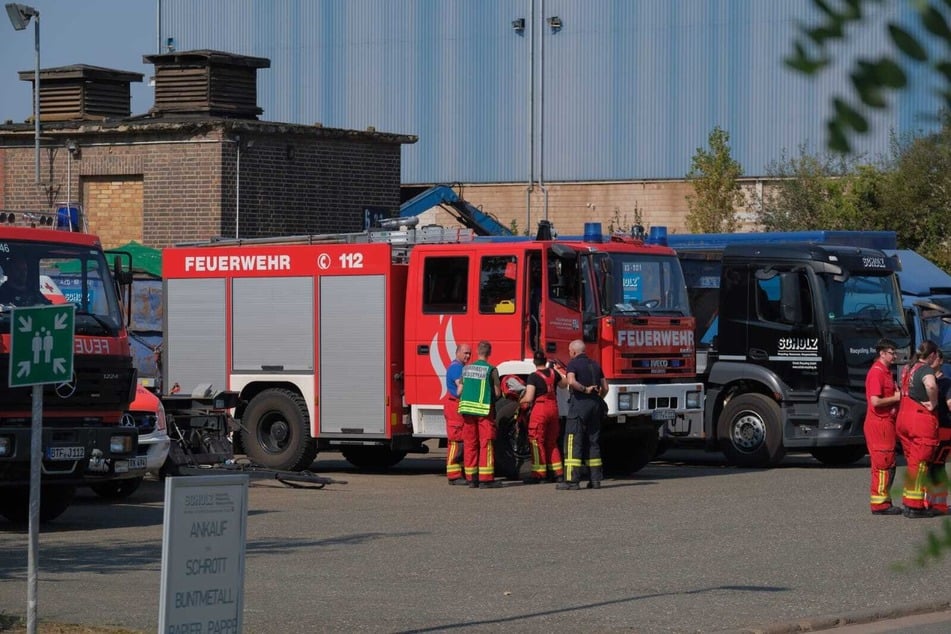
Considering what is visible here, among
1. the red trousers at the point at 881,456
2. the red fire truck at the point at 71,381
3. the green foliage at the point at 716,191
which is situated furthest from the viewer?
the green foliage at the point at 716,191

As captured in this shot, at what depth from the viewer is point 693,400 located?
19.6 metres

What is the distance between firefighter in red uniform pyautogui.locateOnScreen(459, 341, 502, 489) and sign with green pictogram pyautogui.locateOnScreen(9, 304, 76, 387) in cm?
871

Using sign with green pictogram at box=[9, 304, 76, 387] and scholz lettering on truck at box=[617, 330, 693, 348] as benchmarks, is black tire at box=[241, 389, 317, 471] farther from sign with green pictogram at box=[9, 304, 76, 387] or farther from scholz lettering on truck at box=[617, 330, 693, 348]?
sign with green pictogram at box=[9, 304, 76, 387]

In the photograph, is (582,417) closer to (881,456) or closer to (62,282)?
(881,456)

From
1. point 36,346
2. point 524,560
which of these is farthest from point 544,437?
point 36,346

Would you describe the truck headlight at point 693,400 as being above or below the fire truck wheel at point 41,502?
above

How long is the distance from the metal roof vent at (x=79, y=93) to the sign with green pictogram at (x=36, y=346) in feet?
73.8

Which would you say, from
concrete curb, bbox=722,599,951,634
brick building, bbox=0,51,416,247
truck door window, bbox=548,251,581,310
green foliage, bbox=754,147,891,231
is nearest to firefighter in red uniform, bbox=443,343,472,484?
truck door window, bbox=548,251,581,310

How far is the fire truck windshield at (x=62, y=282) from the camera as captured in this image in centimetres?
1390

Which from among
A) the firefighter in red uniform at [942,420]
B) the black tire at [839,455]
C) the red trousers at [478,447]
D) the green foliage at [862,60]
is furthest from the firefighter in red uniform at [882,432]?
the green foliage at [862,60]

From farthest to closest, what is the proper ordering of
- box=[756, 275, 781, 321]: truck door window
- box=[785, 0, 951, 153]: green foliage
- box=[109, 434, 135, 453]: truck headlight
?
box=[756, 275, 781, 321]: truck door window → box=[109, 434, 135, 453]: truck headlight → box=[785, 0, 951, 153]: green foliage

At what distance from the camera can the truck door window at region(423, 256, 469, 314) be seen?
18875 mm

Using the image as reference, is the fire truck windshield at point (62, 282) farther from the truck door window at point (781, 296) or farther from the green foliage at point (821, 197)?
the green foliage at point (821, 197)

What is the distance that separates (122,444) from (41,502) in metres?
1.19
